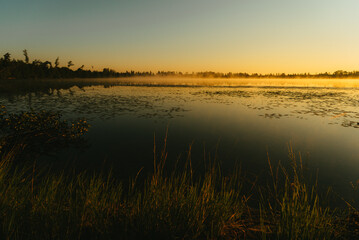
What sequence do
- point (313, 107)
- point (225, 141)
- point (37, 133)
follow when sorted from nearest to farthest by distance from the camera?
1. point (37, 133)
2. point (225, 141)
3. point (313, 107)

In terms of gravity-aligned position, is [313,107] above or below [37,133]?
below

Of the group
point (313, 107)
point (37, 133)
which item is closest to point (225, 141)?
point (37, 133)

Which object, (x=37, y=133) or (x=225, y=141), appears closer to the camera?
(x=37, y=133)

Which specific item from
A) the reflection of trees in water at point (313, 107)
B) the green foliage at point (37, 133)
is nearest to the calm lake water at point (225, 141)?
the reflection of trees in water at point (313, 107)

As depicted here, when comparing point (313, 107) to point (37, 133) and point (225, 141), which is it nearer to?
point (225, 141)

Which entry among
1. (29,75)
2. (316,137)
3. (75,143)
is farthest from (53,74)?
(316,137)

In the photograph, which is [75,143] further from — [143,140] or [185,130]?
[185,130]

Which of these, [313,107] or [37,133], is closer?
[37,133]

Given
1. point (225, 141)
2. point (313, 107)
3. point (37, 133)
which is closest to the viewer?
point (37, 133)

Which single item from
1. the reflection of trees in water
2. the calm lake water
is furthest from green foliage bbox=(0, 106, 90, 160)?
the reflection of trees in water

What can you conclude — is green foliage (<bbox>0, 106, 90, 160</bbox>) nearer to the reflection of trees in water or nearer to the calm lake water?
the calm lake water

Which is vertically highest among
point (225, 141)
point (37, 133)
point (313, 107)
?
point (37, 133)

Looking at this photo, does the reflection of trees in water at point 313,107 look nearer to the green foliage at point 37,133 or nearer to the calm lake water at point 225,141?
the calm lake water at point 225,141

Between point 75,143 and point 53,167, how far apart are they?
288 cm
